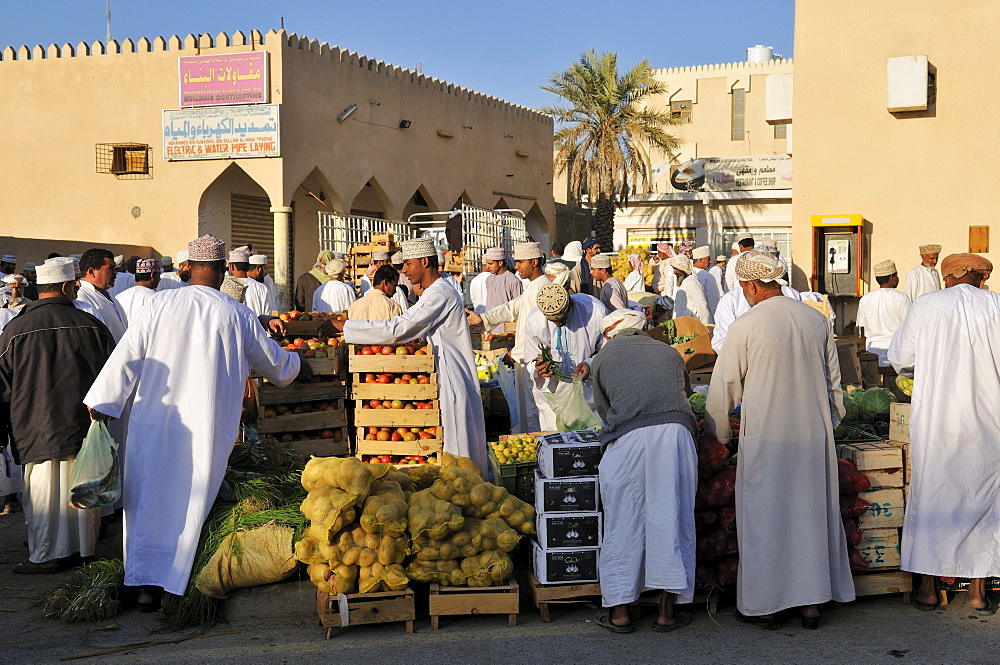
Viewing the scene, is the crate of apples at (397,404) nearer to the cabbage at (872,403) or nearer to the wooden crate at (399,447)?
the wooden crate at (399,447)

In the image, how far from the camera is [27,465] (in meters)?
6.11

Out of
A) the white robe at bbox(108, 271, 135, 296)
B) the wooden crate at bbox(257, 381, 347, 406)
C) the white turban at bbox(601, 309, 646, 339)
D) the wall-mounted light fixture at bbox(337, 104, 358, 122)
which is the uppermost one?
the wall-mounted light fixture at bbox(337, 104, 358, 122)

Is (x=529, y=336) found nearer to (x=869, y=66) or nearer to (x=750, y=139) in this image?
(x=869, y=66)

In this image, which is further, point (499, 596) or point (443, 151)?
point (443, 151)

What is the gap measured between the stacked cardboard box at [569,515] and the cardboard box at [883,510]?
1.53 meters

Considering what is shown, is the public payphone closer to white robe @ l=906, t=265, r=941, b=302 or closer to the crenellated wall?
white robe @ l=906, t=265, r=941, b=302

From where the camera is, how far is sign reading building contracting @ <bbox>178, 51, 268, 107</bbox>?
64.0ft

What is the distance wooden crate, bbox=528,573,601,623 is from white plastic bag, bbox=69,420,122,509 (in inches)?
91.5

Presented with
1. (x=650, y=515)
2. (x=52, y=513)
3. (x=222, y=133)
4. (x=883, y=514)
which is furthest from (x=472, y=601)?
(x=222, y=133)

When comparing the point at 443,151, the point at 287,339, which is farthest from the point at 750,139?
the point at 287,339

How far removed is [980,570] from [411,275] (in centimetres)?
394

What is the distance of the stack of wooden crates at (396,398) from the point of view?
6840 millimetres

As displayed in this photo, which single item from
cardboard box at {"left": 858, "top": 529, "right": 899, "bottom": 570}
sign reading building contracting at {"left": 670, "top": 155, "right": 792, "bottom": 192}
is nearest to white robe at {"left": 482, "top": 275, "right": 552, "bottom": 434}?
cardboard box at {"left": 858, "top": 529, "right": 899, "bottom": 570}

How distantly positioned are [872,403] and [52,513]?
5.32 m
